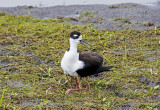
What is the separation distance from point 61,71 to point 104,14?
543cm

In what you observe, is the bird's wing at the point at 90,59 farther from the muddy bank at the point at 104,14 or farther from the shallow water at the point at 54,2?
the shallow water at the point at 54,2

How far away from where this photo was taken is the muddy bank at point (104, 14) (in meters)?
10.3

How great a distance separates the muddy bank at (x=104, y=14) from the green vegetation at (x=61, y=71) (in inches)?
23.7

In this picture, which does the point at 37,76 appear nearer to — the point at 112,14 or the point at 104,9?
the point at 112,14

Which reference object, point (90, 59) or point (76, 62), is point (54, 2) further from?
point (76, 62)

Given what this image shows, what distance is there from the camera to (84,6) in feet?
42.9

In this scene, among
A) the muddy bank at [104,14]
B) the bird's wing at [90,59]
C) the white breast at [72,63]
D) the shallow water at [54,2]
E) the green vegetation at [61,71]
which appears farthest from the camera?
the shallow water at [54,2]

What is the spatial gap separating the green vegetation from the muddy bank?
601mm

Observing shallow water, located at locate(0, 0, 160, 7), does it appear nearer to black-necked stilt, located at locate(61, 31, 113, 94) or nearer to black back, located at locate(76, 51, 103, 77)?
black back, located at locate(76, 51, 103, 77)

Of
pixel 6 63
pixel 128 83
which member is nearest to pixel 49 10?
pixel 6 63

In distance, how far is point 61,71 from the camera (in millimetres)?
6555

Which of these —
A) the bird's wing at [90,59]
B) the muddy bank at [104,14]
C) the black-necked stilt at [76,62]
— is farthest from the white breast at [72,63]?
the muddy bank at [104,14]

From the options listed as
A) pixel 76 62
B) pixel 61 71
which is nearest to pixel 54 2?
pixel 61 71

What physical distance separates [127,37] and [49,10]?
4459 millimetres
